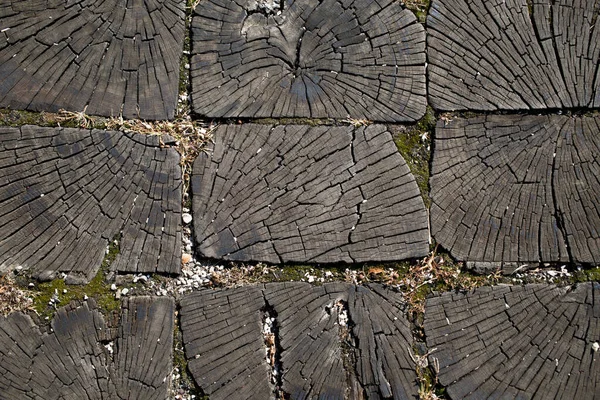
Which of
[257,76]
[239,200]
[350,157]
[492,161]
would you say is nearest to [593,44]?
[492,161]

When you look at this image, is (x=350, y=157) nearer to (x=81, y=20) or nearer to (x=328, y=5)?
(x=328, y=5)

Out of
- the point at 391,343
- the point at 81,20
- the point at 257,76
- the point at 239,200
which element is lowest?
the point at 391,343

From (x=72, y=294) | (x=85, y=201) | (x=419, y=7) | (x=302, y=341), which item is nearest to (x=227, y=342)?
(x=302, y=341)

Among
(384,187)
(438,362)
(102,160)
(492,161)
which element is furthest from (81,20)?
(438,362)

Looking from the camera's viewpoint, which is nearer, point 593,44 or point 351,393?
point 351,393

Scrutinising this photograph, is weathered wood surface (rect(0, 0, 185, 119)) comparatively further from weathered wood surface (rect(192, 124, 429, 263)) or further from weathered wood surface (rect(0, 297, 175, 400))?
weathered wood surface (rect(0, 297, 175, 400))

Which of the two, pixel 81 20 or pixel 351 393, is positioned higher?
pixel 81 20

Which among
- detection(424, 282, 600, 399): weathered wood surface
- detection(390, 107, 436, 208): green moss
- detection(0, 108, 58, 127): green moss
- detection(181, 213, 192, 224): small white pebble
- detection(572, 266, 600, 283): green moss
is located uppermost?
detection(0, 108, 58, 127): green moss

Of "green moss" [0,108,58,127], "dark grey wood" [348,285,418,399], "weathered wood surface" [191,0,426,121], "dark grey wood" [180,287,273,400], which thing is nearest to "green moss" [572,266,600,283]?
"dark grey wood" [348,285,418,399]

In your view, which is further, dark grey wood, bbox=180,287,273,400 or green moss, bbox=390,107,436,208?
green moss, bbox=390,107,436,208
